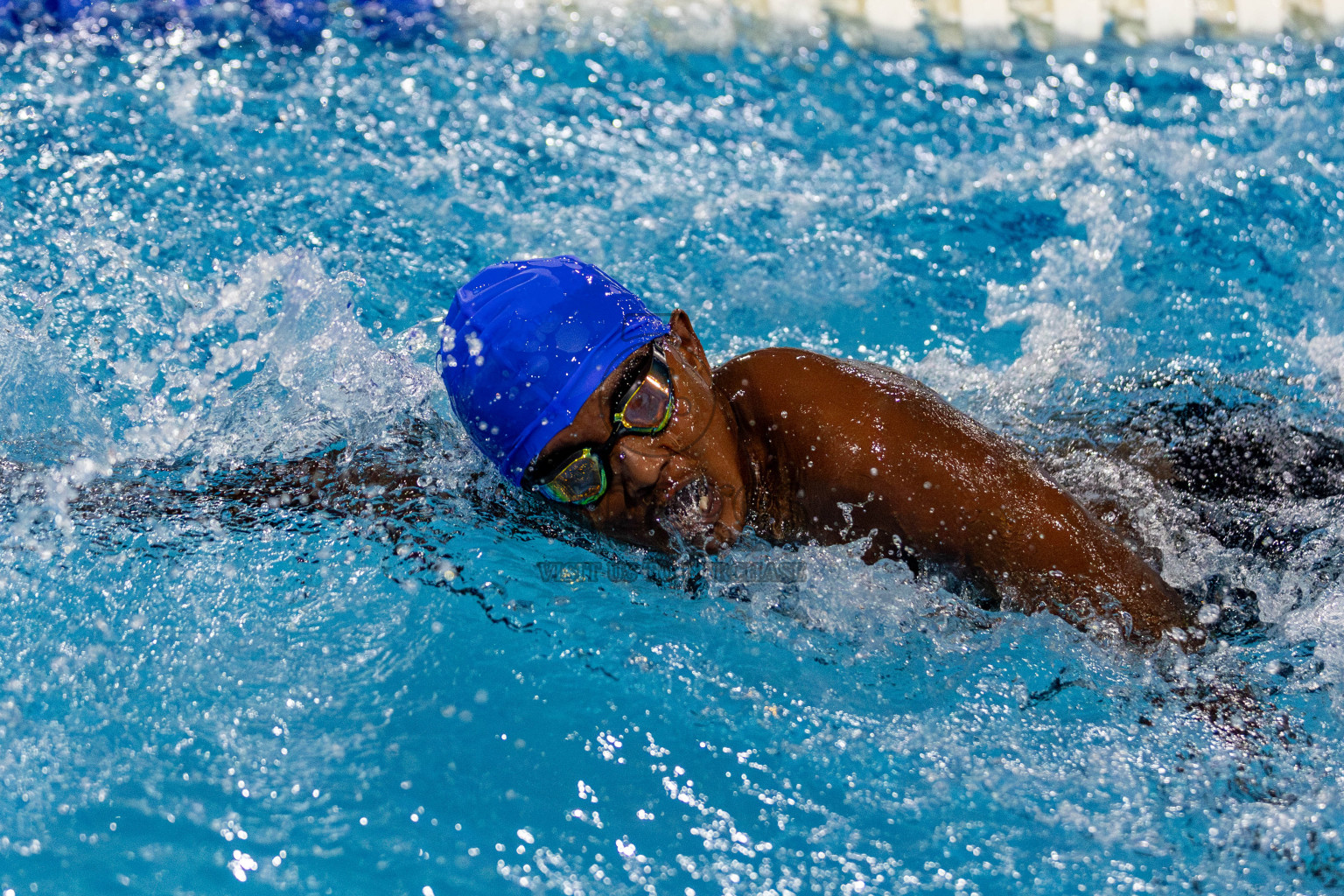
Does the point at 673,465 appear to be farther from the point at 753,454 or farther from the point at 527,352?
the point at 527,352

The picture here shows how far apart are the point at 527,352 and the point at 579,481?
0.98ft

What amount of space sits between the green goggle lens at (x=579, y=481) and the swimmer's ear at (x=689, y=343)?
339mm

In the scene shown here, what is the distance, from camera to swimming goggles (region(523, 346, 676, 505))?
2.27 m

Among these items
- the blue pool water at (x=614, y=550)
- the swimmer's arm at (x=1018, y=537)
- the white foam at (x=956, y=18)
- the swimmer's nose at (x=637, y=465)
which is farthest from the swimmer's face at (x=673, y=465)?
the white foam at (x=956, y=18)

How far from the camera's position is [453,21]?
534 cm

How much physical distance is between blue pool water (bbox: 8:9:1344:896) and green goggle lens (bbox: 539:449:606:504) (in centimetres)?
22

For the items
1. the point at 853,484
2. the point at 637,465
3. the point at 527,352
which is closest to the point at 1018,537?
the point at 853,484

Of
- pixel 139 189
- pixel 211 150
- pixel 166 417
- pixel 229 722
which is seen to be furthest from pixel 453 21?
pixel 229 722

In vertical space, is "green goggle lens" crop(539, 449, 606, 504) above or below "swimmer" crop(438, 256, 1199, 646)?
below

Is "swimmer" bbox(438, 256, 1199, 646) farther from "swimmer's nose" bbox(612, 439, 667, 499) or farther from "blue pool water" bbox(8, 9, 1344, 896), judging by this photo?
"blue pool water" bbox(8, 9, 1344, 896)

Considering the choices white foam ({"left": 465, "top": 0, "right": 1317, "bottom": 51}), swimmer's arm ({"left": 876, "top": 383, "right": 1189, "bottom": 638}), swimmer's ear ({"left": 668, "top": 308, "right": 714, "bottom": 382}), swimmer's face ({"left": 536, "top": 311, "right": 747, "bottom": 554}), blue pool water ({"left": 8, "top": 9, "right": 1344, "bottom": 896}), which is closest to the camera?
blue pool water ({"left": 8, "top": 9, "right": 1344, "bottom": 896})

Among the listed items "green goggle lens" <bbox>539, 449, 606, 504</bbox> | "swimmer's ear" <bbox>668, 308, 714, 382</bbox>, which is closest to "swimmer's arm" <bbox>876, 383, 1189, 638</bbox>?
"swimmer's ear" <bbox>668, 308, 714, 382</bbox>

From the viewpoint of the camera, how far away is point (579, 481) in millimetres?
2293

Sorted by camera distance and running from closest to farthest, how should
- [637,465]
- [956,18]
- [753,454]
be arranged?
[637,465] → [753,454] → [956,18]
